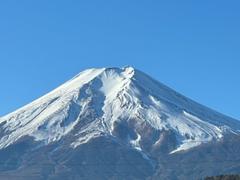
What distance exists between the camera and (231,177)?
308 feet

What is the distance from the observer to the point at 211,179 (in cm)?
9462

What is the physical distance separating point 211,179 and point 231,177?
80.2 inches
